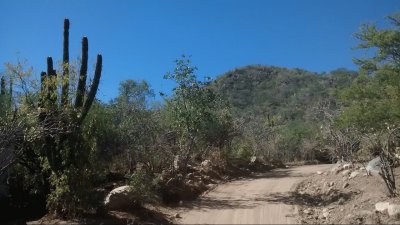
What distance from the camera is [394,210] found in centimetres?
1115

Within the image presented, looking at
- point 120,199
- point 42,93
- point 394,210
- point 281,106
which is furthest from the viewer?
point 281,106

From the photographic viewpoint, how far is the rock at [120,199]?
42.3ft

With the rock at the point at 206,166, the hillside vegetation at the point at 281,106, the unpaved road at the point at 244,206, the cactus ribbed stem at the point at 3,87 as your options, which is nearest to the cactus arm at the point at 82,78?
the cactus ribbed stem at the point at 3,87

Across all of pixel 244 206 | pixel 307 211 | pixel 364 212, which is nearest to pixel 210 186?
pixel 244 206

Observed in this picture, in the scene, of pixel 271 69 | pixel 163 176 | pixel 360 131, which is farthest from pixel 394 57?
pixel 271 69

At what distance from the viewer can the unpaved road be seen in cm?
1283

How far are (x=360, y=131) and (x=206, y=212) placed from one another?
34.1 ft

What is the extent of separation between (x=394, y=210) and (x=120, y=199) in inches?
295

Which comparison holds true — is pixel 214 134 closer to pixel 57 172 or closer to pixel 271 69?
pixel 57 172

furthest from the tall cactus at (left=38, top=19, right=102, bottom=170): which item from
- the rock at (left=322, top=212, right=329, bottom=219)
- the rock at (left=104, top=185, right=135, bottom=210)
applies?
the rock at (left=322, top=212, right=329, bottom=219)

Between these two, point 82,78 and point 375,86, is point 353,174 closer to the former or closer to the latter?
point 375,86

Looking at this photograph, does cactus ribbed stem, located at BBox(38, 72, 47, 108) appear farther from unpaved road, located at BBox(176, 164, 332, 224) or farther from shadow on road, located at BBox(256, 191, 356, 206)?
shadow on road, located at BBox(256, 191, 356, 206)

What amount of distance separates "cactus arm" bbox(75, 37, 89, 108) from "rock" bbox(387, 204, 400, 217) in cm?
910

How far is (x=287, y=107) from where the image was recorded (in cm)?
6769
